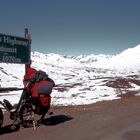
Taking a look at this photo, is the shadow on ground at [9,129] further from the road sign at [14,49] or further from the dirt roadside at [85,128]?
the road sign at [14,49]

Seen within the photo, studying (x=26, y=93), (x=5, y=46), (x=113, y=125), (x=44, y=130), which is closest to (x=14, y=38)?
(x=5, y=46)

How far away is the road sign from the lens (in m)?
11.2

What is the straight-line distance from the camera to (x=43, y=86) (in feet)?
36.0

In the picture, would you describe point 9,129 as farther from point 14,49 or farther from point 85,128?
point 14,49

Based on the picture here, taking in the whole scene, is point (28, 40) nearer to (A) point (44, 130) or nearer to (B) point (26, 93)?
(B) point (26, 93)

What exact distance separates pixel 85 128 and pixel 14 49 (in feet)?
10.6

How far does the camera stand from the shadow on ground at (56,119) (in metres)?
11.7

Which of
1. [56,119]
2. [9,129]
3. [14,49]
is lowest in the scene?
[9,129]

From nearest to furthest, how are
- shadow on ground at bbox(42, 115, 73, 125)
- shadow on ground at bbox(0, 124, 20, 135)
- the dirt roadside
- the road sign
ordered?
the dirt roadside
shadow on ground at bbox(0, 124, 20, 135)
the road sign
shadow on ground at bbox(42, 115, 73, 125)

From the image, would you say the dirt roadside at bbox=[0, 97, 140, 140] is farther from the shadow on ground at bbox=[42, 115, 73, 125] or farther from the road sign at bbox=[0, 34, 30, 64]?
the road sign at bbox=[0, 34, 30, 64]

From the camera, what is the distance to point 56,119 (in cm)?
1232

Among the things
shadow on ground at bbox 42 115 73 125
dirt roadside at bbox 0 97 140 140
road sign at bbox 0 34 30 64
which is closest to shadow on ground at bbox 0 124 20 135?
dirt roadside at bbox 0 97 140 140

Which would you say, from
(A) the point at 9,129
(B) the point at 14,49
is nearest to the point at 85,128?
(A) the point at 9,129

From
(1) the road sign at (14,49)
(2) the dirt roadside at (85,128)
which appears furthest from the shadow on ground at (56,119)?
(1) the road sign at (14,49)
